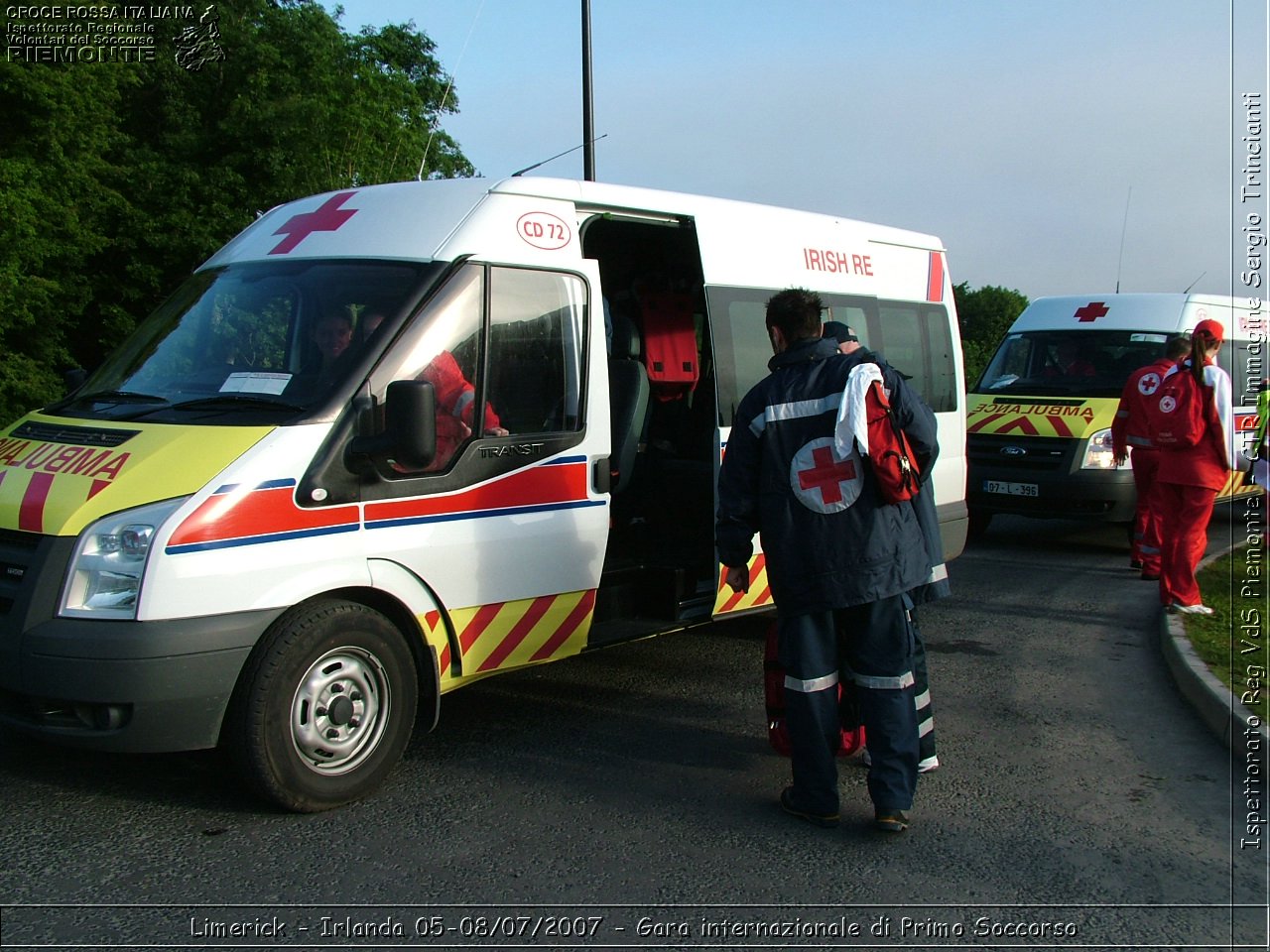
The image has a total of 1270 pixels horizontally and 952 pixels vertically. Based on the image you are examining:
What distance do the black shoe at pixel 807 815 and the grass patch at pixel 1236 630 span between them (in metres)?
2.23

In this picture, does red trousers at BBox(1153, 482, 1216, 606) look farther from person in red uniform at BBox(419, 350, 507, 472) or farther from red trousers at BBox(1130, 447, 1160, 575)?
person in red uniform at BBox(419, 350, 507, 472)

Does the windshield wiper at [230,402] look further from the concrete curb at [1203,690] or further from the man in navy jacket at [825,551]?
the concrete curb at [1203,690]

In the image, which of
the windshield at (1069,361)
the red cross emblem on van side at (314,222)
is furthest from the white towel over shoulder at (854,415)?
the windshield at (1069,361)

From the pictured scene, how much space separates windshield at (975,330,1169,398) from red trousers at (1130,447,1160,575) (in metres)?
2.07

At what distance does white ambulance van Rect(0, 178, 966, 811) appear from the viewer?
4207mm

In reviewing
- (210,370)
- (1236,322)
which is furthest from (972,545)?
(210,370)

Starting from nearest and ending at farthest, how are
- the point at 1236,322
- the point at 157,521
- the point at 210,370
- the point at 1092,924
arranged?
1. the point at 1092,924
2. the point at 157,521
3. the point at 210,370
4. the point at 1236,322

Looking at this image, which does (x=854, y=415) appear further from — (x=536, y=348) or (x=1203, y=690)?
(x=1203, y=690)

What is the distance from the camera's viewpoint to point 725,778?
5.05m

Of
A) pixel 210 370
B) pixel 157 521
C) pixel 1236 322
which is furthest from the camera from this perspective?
pixel 1236 322

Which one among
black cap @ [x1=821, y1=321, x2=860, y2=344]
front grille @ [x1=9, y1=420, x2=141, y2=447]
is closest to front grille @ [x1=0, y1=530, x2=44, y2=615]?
front grille @ [x1=9, y1=420, x2=141, y2=447]

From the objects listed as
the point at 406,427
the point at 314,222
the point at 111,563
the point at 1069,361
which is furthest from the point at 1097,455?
the point at 111,563

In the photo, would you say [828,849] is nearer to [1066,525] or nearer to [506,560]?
[506,560]

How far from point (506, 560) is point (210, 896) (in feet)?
5.90
